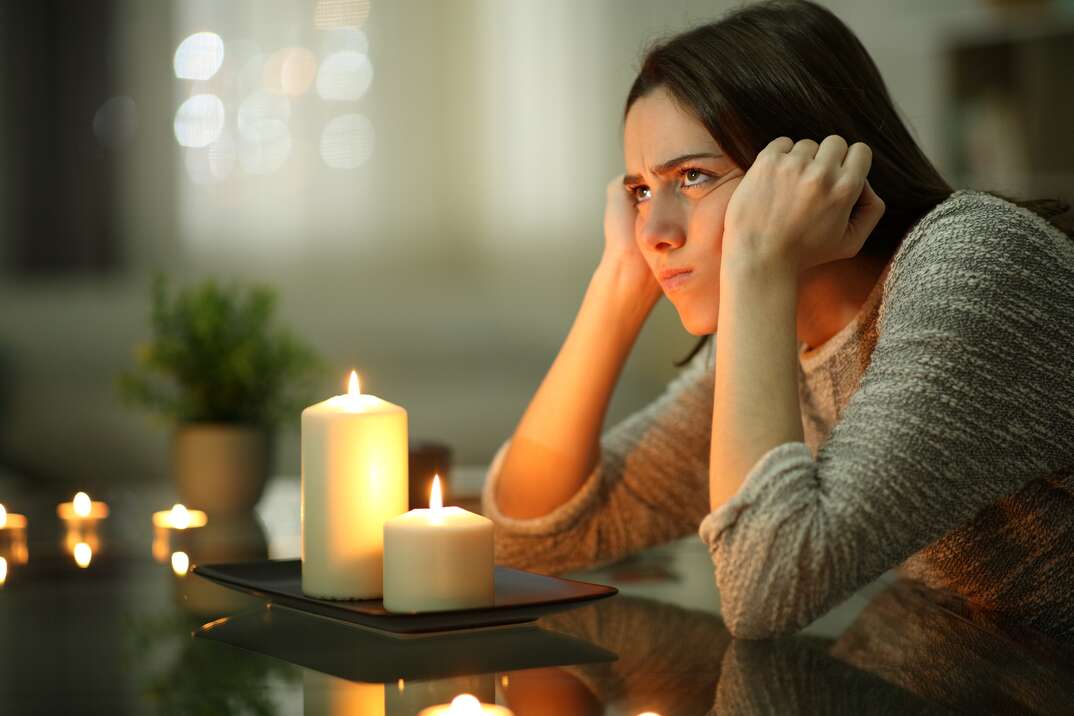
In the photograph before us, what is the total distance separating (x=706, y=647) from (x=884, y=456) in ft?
0.58

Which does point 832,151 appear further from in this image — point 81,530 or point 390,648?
point 81,530

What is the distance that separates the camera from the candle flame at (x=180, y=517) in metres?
1.38

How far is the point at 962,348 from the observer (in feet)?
2.95

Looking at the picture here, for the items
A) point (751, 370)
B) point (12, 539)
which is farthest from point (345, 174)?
point (751, 370)

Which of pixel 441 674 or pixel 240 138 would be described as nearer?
pixel 441 674

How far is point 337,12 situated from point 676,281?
2547 mm

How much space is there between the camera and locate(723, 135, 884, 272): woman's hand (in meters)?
0.97

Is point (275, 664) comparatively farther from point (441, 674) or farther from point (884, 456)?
point (884, 456)

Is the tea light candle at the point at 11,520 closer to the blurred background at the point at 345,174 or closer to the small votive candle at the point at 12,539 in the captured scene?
the small votive candle at the point at 12,539

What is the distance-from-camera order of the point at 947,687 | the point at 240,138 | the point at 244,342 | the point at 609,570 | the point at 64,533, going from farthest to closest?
the point at 240,138 → the point at 244,342 → the point at 64,533 → the point at 609,570 → the point at 947,687

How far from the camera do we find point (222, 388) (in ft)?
4.97

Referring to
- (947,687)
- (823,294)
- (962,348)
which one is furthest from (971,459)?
(823,294)

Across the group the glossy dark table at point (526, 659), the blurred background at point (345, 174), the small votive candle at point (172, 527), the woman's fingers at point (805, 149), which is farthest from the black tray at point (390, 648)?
the blurred background at point (345, 174)

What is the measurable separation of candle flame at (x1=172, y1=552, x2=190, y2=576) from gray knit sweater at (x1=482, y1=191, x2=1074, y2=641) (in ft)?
1.52
